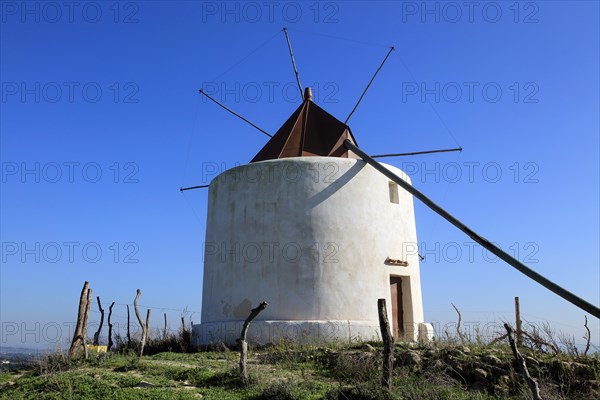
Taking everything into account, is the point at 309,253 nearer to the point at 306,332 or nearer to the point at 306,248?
the point at 306,248

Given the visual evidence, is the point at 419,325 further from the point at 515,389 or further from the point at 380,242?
the point at 515,389

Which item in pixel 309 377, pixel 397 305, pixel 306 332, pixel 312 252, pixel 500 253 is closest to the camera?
pixel 309 377

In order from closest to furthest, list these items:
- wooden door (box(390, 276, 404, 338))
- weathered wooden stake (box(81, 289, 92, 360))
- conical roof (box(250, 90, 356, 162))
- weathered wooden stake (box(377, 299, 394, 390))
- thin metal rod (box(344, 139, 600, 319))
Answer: weathered wooden stake (box(377, 299, 394, 390))
thin metal rod (box(344, 139, 600, 319))
weathered wooden stake (box(81, 289, 92, 360))
wooden door (box(390, 276, 404, 338))
conical roof (box(250, 90, 356, 162))

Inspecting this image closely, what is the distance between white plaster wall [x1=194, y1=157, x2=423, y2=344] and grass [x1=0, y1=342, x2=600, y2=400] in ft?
7.18

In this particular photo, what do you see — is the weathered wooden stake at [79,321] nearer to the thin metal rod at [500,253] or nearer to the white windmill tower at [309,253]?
the white windmill tower at [309,253]

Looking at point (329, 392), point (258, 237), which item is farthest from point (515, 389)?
point (258, 237)

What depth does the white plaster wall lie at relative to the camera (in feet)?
45.4

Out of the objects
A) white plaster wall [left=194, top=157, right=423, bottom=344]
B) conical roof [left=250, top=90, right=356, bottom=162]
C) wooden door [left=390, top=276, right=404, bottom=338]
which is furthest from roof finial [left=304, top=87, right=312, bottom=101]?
wooden door [left=390, top=276, right=404, bottom=338]

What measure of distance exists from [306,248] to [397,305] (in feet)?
9.82

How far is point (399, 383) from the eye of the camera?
927 centimetres

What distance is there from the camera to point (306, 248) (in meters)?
14.1

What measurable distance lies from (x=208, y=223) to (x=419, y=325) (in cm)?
660
